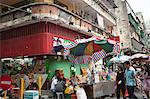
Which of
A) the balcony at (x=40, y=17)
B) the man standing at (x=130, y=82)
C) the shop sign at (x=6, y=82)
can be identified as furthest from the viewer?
the balcony at (x=40, y=17)

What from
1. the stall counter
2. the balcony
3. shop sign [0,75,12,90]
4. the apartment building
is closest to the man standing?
the stall counter

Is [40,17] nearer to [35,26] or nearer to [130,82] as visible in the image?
[35,26]

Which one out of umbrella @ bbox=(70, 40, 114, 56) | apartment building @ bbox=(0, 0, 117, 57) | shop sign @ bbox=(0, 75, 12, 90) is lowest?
shop sign @ bbox=(0, 75, 12, 90)

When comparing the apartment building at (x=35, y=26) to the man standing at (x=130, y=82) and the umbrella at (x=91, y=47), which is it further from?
the man standing at (x=130, y=82)

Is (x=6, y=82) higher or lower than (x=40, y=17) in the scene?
lower

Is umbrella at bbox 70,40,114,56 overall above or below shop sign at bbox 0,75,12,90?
above

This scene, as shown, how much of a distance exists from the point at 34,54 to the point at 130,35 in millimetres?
24847

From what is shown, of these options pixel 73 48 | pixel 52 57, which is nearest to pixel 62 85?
pixel 73 48

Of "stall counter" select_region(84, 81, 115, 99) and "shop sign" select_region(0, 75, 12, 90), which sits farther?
"stall counter" select_region(84, 81, 115, 99)

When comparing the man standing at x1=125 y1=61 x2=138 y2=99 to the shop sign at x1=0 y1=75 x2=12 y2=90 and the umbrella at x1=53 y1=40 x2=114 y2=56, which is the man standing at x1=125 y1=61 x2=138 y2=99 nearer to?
the umbrella at x1=53 y1=40 x2=114 y2=56

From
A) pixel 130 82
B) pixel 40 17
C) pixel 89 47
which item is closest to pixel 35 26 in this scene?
pixel 40 17

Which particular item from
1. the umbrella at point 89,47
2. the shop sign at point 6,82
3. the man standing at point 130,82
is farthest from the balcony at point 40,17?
the man standing at point 130,82

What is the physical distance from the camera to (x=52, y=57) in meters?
11.5

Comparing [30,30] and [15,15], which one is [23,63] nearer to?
[30,30]
